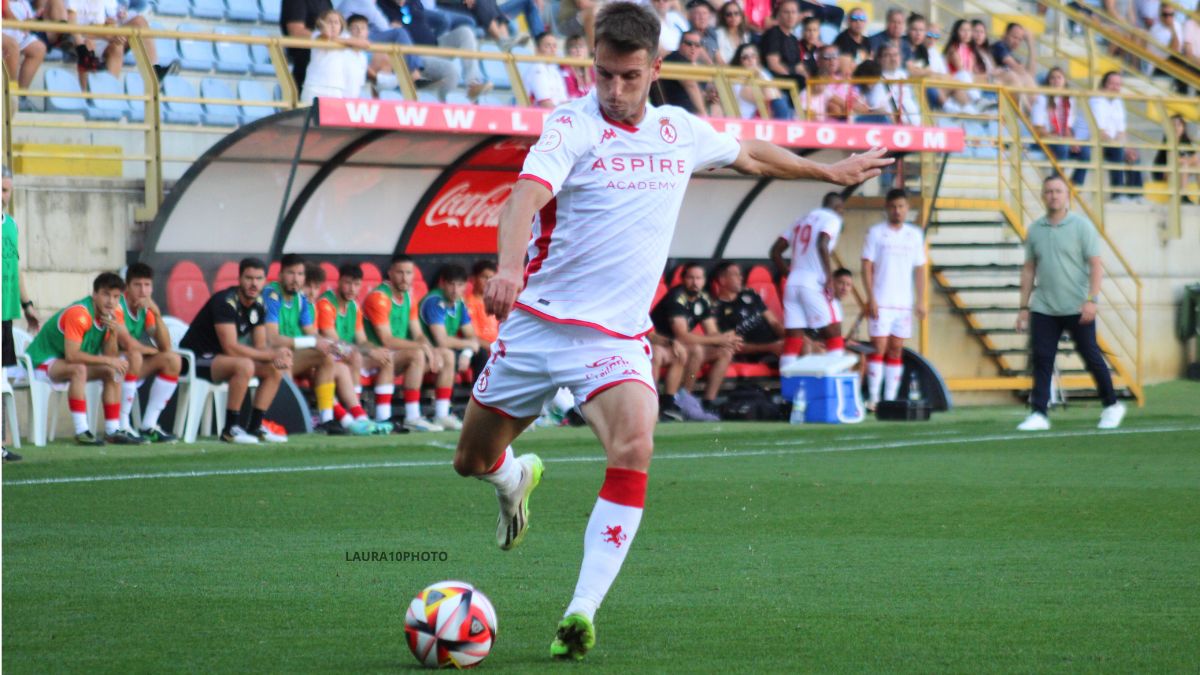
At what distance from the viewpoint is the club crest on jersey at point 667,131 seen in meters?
6.14

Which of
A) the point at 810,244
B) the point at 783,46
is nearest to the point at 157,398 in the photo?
the point at 810,244

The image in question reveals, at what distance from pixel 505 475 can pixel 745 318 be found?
12.3 metres

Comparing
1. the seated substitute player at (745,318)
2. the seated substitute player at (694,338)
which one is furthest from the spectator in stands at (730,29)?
the seated substitute player at (694,338)

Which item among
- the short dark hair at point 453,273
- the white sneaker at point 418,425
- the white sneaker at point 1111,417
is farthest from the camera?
the short dark hair at point 453,273

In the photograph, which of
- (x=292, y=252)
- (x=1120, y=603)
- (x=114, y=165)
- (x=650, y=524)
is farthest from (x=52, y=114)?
(x=1120, y=603)

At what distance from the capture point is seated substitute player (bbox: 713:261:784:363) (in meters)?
18.5

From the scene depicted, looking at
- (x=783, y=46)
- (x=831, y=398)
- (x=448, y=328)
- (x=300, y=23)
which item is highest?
(x=783, y=46)

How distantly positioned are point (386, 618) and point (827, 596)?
5.48ft

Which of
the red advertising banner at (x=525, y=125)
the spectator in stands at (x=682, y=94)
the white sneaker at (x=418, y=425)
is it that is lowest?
the white sneaker at (x=418, y=425)

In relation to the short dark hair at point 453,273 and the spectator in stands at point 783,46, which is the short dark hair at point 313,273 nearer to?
the short dark hair at point 453,273

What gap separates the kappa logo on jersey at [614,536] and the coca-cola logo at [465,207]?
11.7m

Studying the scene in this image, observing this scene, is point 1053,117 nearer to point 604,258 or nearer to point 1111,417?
point 1111,417

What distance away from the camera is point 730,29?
21484mm

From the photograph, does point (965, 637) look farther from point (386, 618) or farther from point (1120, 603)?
point (386, 618)
